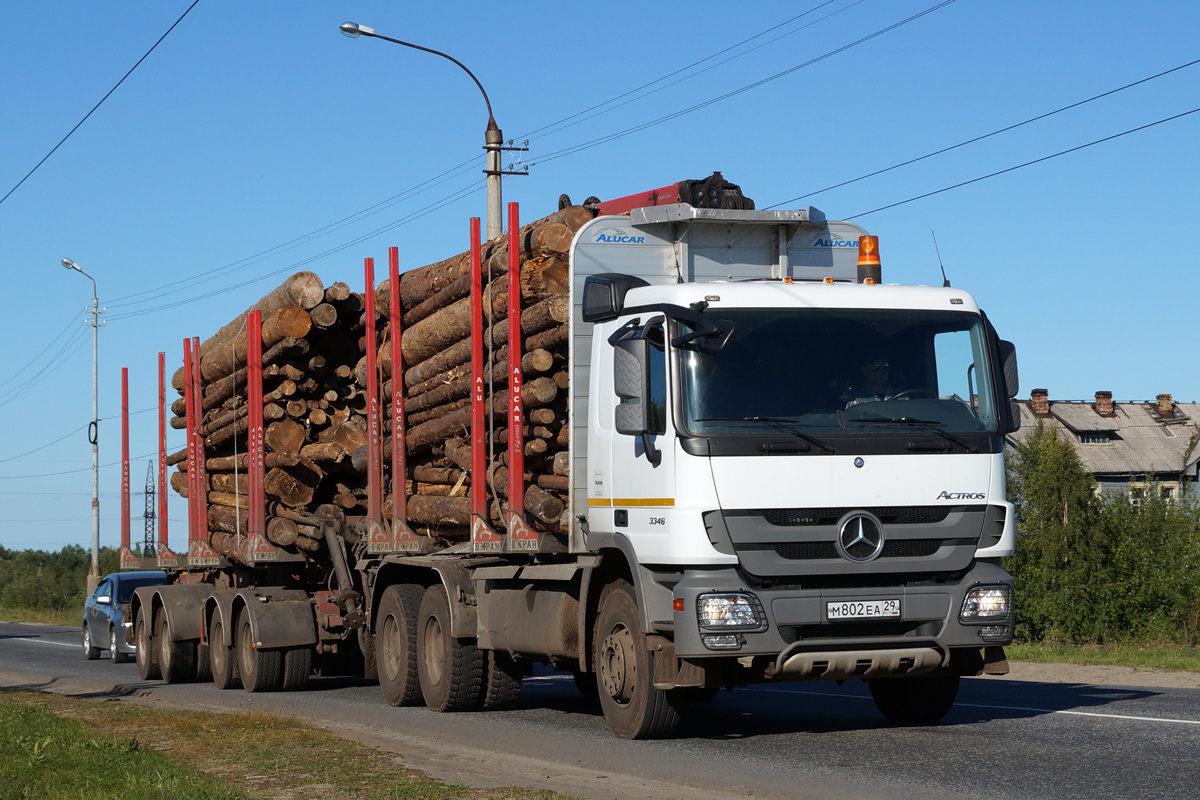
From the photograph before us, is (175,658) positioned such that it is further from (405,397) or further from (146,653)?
(405,397)

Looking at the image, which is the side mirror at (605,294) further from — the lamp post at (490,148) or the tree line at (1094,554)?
the tree line at (1094,554)

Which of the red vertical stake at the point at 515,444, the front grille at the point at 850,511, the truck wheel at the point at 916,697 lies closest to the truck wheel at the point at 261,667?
the red vertical stake at the point at 515,444

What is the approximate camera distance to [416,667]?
13.0 m

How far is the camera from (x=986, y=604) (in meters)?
9.20

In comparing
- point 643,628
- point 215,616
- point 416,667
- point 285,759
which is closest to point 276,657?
point 215,616

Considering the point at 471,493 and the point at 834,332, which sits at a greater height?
the point at 834,332

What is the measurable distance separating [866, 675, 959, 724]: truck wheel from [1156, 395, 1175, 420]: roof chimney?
8066cm

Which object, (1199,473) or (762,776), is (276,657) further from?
(1199,473)

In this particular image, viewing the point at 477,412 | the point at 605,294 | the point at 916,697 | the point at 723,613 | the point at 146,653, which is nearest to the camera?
the point at 723,613

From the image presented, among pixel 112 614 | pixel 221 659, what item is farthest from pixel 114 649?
pixel 221 659

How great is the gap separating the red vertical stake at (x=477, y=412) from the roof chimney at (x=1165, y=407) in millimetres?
80975

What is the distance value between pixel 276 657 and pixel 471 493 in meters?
4.61

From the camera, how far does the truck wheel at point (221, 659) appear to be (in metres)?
16.6

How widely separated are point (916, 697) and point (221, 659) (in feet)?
30.1
